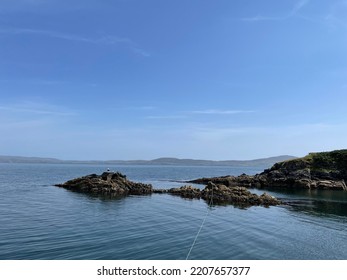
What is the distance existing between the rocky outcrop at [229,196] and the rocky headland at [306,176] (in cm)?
3411

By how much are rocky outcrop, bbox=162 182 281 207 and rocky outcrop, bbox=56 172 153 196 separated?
855 cm

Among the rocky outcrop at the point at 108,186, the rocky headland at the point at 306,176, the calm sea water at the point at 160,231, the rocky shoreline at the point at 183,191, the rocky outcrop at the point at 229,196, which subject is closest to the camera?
the calm sea water at the point at 160,231

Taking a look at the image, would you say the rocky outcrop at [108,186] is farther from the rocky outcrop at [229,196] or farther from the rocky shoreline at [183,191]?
the rocky outcrop at [229,196]

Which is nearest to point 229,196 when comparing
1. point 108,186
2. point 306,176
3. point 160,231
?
point 108,186

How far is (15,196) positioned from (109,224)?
32448 millimetres

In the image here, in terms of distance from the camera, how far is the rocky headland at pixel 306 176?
10562cm

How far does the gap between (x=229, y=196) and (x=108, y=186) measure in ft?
94.1

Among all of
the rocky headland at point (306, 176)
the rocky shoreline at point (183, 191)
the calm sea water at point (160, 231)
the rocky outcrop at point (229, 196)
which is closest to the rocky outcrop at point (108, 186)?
the rocky shoreline at point (183, 191)

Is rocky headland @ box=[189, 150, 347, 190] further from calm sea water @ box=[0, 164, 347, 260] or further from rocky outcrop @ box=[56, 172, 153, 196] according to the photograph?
calm sea water @ box=[0, 164, 347, 260]

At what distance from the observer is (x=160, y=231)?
117 ft

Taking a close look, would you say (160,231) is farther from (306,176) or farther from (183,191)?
(306,176)

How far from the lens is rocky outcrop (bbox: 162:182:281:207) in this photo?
6242cm

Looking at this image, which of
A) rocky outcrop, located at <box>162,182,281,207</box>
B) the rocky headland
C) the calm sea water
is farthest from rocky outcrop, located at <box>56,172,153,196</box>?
the rocky headland

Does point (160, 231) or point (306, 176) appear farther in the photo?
point (306, 176)
